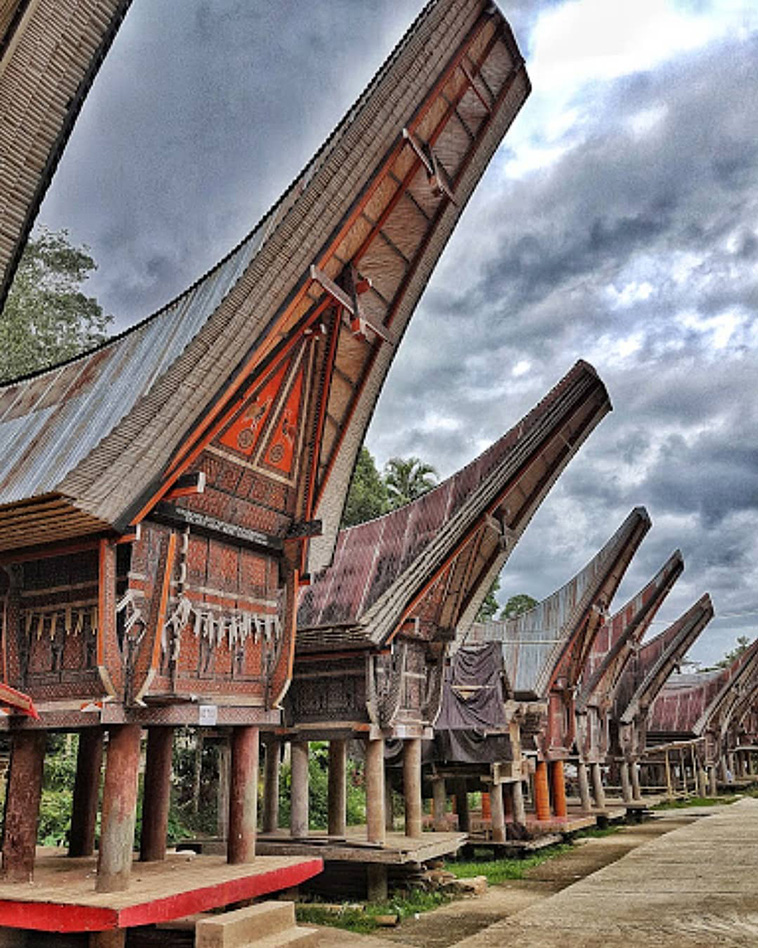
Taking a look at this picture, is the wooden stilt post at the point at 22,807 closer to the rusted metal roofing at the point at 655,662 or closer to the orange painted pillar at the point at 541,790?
the orange painted pillar at the point at 541,790

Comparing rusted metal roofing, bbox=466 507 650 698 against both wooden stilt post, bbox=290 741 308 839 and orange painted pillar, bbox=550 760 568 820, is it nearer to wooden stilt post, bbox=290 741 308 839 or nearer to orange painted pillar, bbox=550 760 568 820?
orange painted pillar, bbox=550 760 568 820

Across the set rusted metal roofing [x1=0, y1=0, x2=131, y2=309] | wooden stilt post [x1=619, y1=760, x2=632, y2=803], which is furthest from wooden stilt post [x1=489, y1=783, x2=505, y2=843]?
rusted metal roofing [x1=0, y1=0, x2=131, y2=309]

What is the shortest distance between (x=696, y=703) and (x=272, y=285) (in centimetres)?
3971

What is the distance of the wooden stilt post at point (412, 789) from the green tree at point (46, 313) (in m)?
16.3

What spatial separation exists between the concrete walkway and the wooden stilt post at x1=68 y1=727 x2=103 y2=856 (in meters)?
6.66

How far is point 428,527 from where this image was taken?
54.9 feet

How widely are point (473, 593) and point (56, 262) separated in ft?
66.5

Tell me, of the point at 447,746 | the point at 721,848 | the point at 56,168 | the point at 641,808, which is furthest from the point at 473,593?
the point at 641,808

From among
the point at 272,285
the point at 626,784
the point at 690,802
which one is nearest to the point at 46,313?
the point at 272,285

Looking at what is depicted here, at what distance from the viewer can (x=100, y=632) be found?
8.53 metres

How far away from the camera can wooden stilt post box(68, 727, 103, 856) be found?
38.9 feet

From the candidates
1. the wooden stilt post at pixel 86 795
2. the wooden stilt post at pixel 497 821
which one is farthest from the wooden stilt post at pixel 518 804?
the wooden stilt post at pixel 86 795

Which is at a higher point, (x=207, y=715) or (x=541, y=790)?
(x=207, y=715)

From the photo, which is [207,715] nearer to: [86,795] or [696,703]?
[86,795]
